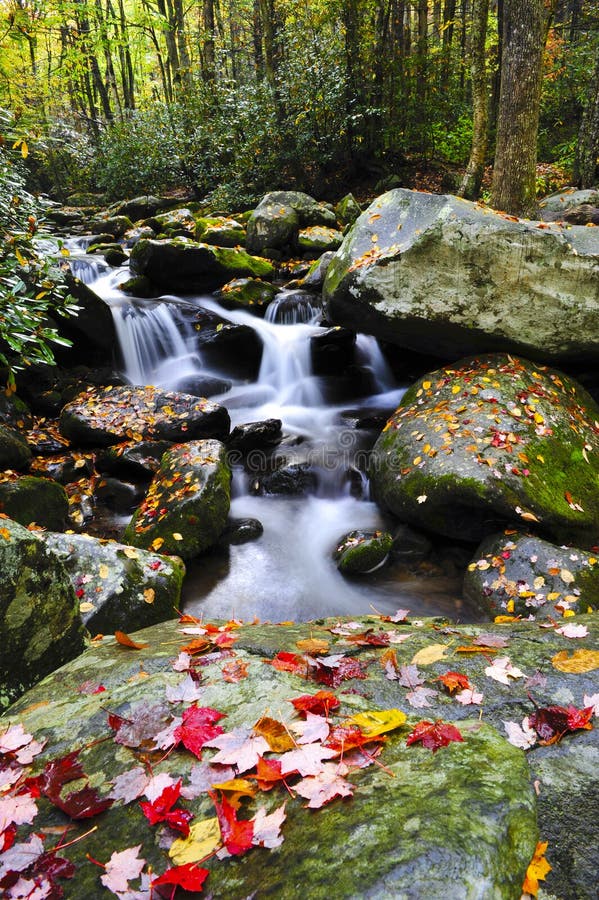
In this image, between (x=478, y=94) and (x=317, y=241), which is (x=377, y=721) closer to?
(x=317, y=241)

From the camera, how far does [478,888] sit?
944mm

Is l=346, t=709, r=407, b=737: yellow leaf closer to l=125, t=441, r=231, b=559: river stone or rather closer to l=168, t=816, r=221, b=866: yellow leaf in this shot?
l=168, t=816, r=221, b=866: yellow leaf

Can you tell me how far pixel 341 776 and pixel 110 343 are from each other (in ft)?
28.5

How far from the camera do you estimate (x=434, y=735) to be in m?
1.46

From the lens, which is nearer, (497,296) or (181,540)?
(181,540)

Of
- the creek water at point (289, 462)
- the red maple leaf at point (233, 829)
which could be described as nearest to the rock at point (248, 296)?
the creek water at point (289, 462)

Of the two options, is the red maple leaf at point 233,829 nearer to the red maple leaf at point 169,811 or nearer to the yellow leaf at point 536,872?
the red maple leaf at point 169,811

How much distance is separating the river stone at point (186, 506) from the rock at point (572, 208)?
7.99m

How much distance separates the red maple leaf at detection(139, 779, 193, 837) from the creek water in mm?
3319

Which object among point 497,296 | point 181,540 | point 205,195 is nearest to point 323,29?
point 205,195

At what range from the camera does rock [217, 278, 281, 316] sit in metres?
9.88

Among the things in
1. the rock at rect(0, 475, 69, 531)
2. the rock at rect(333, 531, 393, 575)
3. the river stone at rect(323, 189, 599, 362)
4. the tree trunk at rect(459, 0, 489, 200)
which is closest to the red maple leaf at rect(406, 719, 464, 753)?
the rock at rect(333, 531, 393, 575)

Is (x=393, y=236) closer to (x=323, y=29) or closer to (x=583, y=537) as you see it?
(x=583, y=537)

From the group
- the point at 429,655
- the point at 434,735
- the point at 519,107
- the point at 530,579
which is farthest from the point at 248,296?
the point at 434,735
